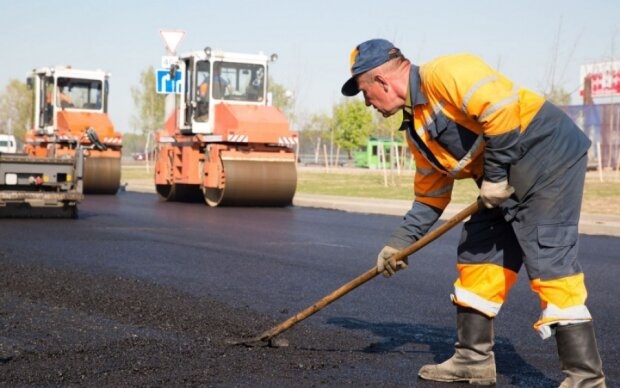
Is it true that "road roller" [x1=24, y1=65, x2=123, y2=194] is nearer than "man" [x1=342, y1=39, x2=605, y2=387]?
No

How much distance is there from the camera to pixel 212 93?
19688 millimetres

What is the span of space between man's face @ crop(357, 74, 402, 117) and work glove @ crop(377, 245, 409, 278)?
788mm

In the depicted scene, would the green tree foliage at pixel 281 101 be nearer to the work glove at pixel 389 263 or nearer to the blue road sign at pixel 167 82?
the blue road sign at pixel 167 82

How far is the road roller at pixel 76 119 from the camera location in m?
22.5

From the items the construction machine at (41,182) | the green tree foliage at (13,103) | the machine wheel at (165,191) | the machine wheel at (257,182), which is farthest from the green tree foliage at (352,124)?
the construction machine at (41,182)

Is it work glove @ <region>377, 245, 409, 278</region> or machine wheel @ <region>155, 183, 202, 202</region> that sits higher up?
work glove @ <region>377, 245, 409, 278</region>

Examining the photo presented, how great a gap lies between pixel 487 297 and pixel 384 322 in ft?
5.97

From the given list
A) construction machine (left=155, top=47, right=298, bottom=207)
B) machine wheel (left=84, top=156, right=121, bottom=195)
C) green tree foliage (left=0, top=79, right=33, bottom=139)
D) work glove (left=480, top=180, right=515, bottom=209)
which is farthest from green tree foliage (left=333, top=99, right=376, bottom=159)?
work glove (left=480, top=180, right=515, bottom=209)

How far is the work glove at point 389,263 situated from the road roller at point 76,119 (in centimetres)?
1798

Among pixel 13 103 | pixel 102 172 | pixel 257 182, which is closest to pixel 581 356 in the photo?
pixel 257 182

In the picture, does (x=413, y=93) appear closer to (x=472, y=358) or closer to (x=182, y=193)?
(x=472, y=358)

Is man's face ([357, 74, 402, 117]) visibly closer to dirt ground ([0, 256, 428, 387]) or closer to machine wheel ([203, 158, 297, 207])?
dirt ground ([0, 256, 428, 387])

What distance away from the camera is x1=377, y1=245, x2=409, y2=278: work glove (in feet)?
16.1

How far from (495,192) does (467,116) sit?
330 mm
